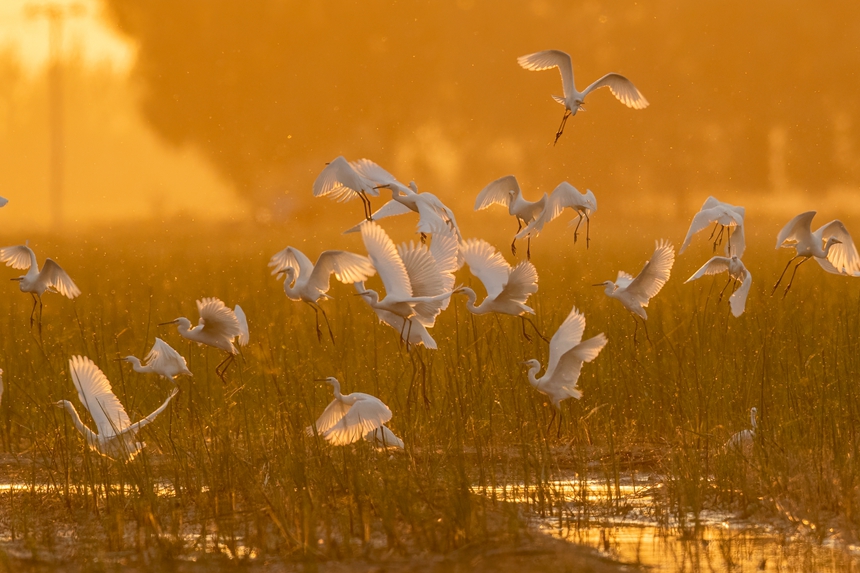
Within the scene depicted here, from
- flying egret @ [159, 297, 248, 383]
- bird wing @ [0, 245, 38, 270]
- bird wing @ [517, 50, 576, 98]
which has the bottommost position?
flying egret @ [159, 297, 248, 383]

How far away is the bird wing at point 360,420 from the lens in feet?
13.0

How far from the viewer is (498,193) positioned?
17.5ft

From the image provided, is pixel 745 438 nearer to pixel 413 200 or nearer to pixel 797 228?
pixel 797 228

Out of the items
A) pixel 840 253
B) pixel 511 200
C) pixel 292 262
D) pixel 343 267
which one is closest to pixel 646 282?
pixel 511 200

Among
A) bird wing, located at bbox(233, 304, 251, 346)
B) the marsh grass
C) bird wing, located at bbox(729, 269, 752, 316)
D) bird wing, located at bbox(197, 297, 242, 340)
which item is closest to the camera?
the marsh grass

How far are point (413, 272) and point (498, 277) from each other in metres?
0.33

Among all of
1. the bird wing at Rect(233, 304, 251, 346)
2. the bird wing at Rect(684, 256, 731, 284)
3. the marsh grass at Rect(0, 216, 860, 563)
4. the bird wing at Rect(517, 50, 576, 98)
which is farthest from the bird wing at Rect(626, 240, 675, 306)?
the bird wing at Rect(233, 304, 251, 346)

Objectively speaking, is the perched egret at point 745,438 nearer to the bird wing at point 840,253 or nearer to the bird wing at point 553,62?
the bird wing at point 840,253

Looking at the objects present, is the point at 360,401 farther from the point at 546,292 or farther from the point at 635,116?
the point at 635,116

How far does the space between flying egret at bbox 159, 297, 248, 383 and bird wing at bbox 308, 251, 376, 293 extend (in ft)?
1.22

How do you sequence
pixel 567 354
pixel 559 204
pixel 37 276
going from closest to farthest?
1. pixel 567 354
2. pixel 37 276
3. pixel 559 204

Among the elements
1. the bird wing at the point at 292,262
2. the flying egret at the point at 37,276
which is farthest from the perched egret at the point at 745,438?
the flying egret at the point at 37,276

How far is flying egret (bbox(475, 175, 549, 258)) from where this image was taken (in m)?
5.24

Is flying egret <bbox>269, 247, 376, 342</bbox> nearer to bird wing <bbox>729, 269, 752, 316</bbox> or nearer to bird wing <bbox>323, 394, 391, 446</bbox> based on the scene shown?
bird wing <bbox>323, 394, 391, 446</bbox>
